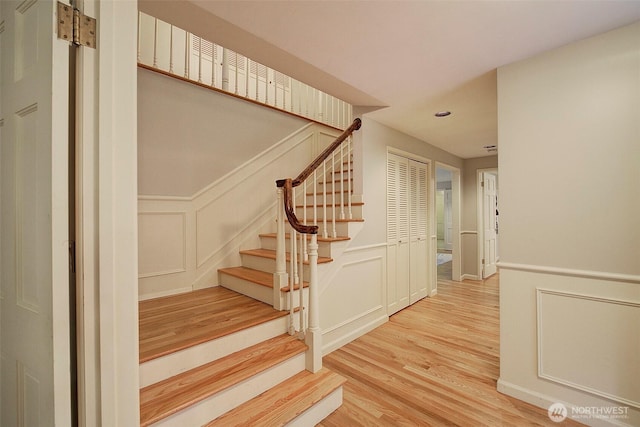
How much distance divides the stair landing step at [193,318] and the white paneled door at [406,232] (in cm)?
179

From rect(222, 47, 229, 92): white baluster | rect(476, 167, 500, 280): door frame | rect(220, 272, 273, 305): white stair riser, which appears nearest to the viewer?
rect(220, 272, 273, 305): white stair riser

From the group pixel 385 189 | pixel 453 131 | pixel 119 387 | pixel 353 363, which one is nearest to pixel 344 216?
pixel 385 189

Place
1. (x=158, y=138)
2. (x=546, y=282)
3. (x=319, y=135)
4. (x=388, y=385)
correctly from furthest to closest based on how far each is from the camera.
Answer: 1. (x=319, y=135)
2. (x=158, y=138)
3. (x=388, y=385)
4. (x=546, y=282)

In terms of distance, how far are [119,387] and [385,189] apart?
2820 millimetres

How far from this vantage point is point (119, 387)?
97cm

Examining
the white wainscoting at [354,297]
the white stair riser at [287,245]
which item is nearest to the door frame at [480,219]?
the white wainscoting at [354,297]

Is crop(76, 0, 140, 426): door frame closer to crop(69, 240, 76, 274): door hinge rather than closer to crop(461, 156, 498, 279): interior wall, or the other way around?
crop(69, 240, 76, 274): door hinge

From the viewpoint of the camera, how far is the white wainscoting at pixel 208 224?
2545 mm

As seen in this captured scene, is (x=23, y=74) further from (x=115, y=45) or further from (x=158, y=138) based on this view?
(x=158, y=138)

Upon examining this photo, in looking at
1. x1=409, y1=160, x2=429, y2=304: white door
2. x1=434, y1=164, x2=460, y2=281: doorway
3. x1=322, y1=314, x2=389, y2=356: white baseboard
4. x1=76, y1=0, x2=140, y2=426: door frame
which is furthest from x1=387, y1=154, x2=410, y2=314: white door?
x1=76, y1=0, x2=140, y2=426: door frame

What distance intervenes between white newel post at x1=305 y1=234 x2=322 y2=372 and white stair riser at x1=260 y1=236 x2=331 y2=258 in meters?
0.60

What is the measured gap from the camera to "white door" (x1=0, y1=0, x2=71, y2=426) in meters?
0.84

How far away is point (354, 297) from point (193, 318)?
151cm

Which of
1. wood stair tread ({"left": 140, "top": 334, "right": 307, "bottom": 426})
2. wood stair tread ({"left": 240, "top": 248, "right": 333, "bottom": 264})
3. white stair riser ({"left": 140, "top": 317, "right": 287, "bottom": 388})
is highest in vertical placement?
wood stair tread ({"left": 240, "top": 248, "right": 333, "bottom": 264})
